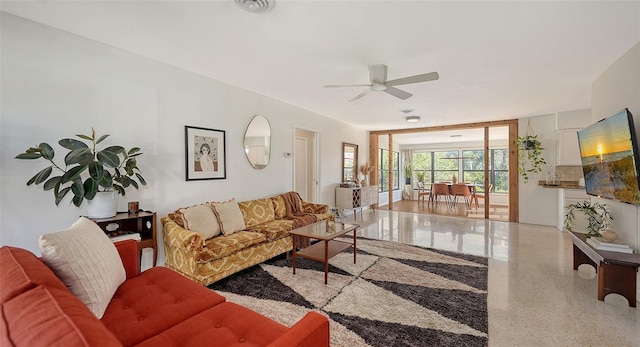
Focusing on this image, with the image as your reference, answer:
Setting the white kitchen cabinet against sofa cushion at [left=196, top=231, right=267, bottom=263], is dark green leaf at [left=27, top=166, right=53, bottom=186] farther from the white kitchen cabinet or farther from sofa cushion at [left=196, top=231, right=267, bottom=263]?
the white kitchen cabinet

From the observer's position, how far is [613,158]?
2703mm

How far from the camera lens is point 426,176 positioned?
34.9ft

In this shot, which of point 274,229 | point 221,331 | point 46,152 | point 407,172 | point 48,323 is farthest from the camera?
point 407,172

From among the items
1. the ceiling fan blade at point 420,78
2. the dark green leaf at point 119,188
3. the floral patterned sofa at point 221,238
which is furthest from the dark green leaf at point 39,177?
the ceiling fan blade at point 420,78

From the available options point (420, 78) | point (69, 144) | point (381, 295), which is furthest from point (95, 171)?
point (420, 78)

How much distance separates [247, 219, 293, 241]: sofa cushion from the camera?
343 centimetres

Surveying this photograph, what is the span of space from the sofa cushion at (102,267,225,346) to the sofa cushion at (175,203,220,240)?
39.7 inches

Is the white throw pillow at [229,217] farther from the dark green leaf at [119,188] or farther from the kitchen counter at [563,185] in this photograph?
the kitchen counter at [563,185]

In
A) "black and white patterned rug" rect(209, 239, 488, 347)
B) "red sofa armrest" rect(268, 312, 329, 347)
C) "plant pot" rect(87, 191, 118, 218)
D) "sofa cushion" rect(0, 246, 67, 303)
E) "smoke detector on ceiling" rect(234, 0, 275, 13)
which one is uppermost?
"smoke detector on ceiling" rect(234, 0, 275, 13)

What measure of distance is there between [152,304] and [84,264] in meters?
0.43

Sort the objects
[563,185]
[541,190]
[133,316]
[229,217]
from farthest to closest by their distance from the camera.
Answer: [541,190] < [563,185] < [229,217] < [133,316]

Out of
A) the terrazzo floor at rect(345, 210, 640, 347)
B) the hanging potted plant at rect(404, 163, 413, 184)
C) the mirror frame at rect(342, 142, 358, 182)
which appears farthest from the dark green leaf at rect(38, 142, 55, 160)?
the hanging potted plant at rect(404, 163, 413, 184)

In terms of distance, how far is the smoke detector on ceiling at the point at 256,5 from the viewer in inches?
76.6

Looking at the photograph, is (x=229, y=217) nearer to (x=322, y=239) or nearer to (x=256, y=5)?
(x=322, y=239)
